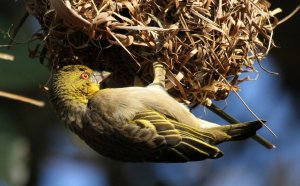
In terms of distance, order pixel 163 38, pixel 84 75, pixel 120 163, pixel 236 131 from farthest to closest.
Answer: pixel 120 163 → pixel 236 131 → pixel 84 75 → pixel 163 38

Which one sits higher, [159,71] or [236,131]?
[159,71]

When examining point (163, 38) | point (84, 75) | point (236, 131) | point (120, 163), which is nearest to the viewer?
point (163, 38)

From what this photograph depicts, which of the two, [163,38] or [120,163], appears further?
[120,163]

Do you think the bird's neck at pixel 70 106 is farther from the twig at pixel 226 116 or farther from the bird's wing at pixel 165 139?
the twig at pixel 226 116

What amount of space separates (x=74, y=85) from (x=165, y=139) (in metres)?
0.51

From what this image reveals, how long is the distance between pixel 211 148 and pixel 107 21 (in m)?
0.79

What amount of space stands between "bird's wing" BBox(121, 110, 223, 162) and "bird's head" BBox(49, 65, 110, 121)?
0.26 meters

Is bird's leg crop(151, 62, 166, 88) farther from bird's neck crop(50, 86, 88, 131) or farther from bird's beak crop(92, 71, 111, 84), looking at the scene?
bird's neck crop(50, 86, 88, 131)

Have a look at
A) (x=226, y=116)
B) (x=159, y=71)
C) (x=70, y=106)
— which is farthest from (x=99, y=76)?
(x=226, y=116)

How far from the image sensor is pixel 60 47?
3457 millimetres

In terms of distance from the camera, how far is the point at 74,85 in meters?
3.48

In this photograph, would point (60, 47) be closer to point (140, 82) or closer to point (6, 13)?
point (140, 82)

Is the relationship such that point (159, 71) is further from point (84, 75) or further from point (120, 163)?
point (120, 163)

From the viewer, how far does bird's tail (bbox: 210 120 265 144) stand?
3568mm
